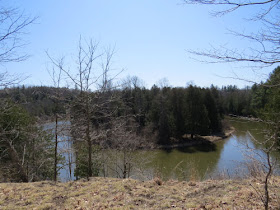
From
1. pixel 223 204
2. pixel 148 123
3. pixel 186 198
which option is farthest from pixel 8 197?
pixel 148 123

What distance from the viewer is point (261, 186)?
3.89 m

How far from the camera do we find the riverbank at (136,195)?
334 centimetres

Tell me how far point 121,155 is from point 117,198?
31.4 feet

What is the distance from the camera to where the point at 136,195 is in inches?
156

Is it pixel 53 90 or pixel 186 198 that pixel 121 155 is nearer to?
pixel 53 90

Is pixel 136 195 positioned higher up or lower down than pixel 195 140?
higher up

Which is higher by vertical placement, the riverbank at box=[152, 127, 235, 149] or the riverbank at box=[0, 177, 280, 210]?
the riverbank at box=[0, 177, 280, 210]

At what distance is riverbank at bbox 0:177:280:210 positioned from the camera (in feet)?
11.0

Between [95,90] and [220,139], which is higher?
[95,90]

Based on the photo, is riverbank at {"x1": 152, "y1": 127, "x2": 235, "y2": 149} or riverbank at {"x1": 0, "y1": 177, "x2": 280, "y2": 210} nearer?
riverbank at {"x1": 0, "y1": 177, "x2": 280, "y2": 210}

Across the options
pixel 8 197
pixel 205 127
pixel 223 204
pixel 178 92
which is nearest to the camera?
pixel 223 204

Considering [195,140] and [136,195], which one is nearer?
[136,195]

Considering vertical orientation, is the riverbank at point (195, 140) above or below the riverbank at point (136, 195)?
below

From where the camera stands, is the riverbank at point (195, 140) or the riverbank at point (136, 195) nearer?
the riverbank at point (136, 195)
